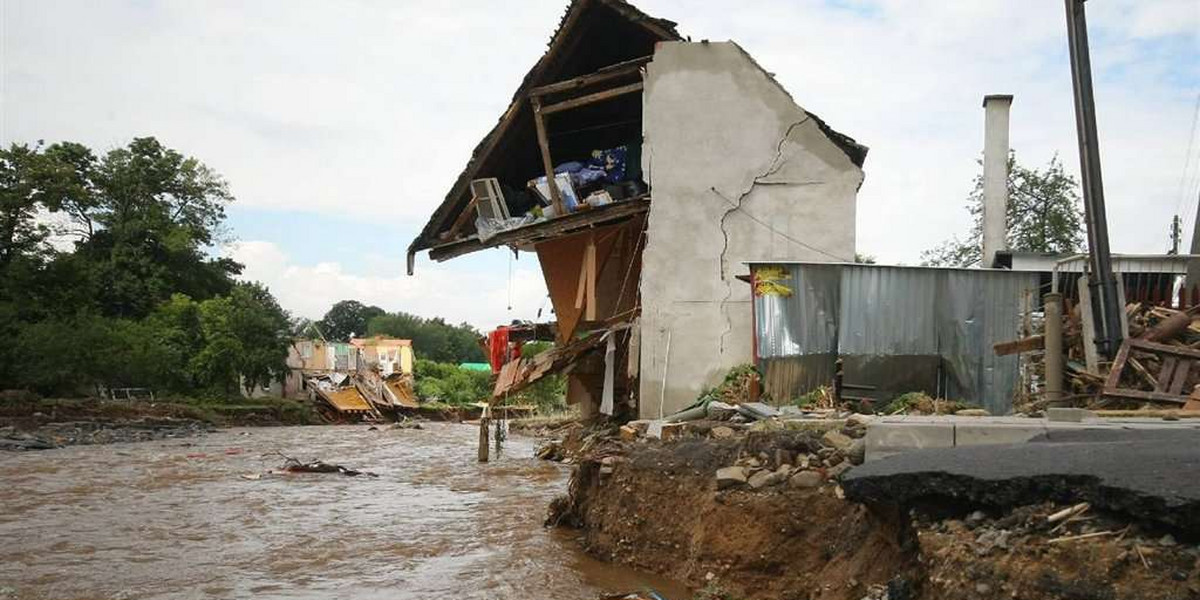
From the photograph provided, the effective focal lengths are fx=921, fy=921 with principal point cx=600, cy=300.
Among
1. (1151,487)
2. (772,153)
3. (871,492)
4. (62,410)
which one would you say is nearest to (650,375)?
(772,153)

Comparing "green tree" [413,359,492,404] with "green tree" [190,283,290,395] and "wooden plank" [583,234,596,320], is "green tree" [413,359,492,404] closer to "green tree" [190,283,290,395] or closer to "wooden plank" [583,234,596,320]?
"green tree" [190,283,290,395]

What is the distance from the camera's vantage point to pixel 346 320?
111m

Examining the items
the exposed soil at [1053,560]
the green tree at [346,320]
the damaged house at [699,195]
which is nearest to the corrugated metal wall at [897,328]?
the damaged house at [699,195]

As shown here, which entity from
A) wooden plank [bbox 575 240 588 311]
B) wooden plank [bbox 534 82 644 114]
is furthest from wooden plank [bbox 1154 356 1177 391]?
wooden plank [bbox 575 240 588 311]

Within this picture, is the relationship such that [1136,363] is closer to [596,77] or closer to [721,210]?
[721,210]

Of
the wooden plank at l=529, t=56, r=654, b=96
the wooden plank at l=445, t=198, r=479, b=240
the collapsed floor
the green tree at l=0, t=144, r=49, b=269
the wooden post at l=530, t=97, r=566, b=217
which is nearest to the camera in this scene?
the collapsed floor

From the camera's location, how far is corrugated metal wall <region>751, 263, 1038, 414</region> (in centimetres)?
1108

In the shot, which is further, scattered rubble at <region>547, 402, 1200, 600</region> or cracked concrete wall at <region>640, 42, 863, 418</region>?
cracked concrete wall at <region>640, 42, 863, 418</region>

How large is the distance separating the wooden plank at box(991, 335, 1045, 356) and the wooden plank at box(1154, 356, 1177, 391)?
51.4 inches

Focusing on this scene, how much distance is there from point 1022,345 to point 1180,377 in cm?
170

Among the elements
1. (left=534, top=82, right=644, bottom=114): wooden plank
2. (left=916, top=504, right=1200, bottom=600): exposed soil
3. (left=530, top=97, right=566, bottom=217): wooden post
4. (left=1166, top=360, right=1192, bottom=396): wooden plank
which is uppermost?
(left=534, top=82, right=644, bottom=114): wooden plank

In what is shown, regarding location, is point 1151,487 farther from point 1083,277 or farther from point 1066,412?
point 1083,277

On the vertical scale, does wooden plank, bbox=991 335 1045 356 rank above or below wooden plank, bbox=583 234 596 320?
below

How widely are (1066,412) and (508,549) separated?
5.86m
